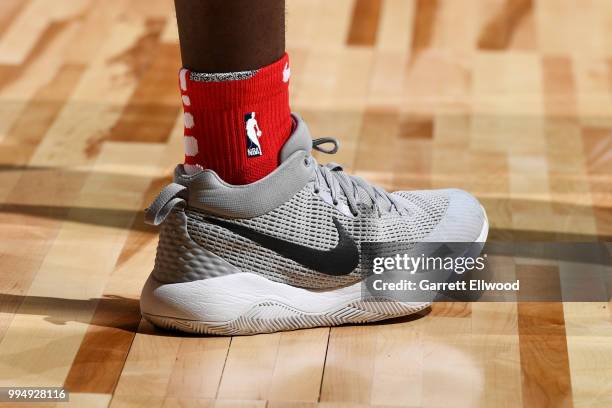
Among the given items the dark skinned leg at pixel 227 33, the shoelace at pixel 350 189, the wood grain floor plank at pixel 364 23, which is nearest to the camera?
the dark skinned leg at pixel 227 33

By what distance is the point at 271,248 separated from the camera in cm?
125

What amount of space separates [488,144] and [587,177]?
198 mm

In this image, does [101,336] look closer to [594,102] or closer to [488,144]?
[488,144]

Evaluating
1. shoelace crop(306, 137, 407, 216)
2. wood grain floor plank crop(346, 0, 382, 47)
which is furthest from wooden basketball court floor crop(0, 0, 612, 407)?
shoelace crop(306, 137, 407, 216)

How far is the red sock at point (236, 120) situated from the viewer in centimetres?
120

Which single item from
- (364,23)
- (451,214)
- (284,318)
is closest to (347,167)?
(451,214)

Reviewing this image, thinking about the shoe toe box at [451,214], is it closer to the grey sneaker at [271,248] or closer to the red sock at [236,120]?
the grey sneaker at [271,248]

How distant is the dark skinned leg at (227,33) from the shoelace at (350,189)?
0.55 feet

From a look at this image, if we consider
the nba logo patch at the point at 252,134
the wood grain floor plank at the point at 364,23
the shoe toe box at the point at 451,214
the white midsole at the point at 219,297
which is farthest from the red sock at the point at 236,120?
the wood grain floor plank at the point at 364,23

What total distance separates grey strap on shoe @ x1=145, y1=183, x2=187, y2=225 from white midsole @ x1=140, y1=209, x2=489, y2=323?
9 cm

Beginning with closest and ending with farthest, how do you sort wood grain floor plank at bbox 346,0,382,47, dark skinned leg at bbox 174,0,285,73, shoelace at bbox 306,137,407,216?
dark skinned leg at bbox 174,0,285,73
shoelace at bbox 306,137,407,216
wood grain floor plank at bbox 346,0,382,47

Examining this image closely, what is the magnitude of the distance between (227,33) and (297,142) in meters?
0.18

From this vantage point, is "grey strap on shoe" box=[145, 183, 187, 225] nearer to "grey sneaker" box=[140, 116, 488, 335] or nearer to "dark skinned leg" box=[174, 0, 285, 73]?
"grey sneaker" box=[140, 116, 488, 335]

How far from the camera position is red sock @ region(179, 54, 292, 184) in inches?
47.1
